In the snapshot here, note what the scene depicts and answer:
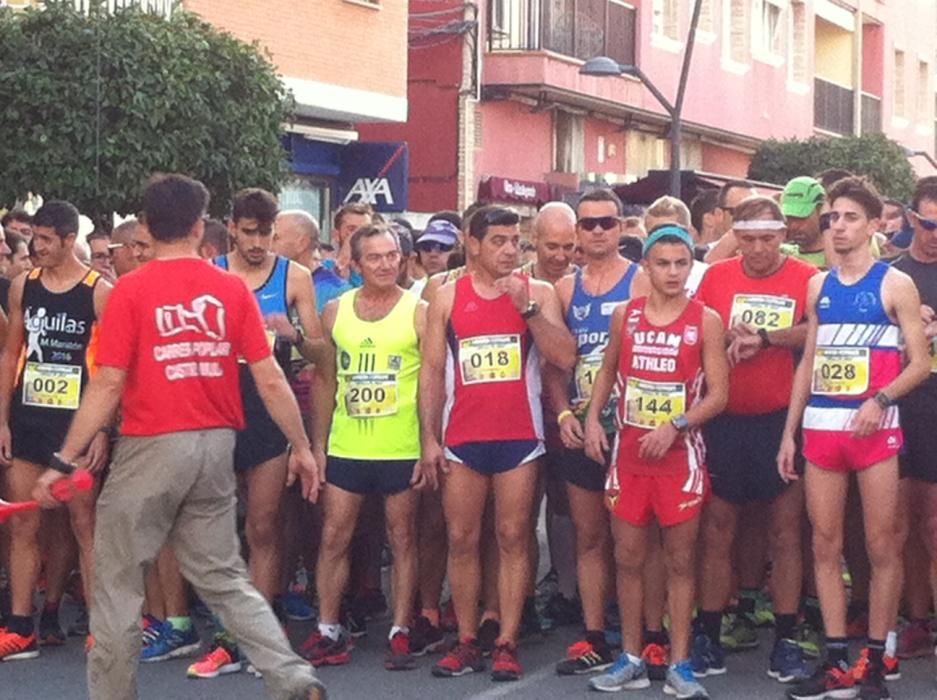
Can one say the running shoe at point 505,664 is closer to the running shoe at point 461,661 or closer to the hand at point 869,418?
the running shoe at point 461,661

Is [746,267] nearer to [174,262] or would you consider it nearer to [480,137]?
[174,262]

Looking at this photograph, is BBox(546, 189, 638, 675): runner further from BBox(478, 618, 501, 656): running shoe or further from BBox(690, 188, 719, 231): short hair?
BBox(690, 188, 719, 231): short hair

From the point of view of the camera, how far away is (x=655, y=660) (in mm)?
10008

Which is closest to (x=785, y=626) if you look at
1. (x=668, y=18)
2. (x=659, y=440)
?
(x=659, y=440)

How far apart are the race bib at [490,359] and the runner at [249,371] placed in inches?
30.6

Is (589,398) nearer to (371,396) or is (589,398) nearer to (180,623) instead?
(371,396)

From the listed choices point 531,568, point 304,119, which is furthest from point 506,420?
point 304,119

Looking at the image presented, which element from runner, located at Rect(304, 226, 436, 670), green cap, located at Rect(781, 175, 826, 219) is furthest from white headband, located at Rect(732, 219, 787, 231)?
runner, located at Rect(304, 226, 436, 670)

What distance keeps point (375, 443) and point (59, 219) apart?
1.82 m

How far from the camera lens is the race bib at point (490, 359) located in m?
10.2

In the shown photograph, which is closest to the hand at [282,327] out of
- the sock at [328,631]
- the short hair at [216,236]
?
the short hair at [216,236]

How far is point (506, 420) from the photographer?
399 inches

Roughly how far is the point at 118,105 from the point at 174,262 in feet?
28.1

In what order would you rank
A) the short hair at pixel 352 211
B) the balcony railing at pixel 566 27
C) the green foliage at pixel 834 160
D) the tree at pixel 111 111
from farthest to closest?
the green foliage at pixel 834 160 < the balcony railing at pixel 566 27 < the tree at pixel 111 111 < the short hair at pixel 352 211
